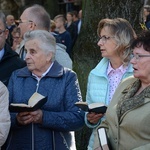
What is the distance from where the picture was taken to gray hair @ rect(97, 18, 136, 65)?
5504 mm

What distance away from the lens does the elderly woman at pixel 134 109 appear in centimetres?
429

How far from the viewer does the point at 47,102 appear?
207 inches

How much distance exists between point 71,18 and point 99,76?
14.1m

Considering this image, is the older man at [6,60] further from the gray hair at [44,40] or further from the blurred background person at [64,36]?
the blurred background person at [64,36]

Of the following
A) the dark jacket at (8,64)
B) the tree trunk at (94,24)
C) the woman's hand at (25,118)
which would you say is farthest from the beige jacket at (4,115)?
the tree trunk at (94,24)

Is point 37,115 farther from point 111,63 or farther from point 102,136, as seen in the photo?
point 111,63

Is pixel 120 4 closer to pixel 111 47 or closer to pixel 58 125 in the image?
pixel 111 47

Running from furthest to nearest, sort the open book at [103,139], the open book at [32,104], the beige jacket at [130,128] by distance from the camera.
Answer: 1. the open book at [32,104]
2. the open book at [103,139]
3. the beige jacket at [130,128]

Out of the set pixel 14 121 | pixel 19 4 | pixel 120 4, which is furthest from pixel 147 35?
pixel 19 4

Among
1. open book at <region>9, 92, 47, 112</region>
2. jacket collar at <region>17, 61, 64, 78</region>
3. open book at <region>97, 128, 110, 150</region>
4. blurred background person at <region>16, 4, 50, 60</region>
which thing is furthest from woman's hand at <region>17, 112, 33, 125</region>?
blurred background person at <region>16, 4, 50, 60</region>

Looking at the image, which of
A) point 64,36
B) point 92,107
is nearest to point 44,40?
point 92,107

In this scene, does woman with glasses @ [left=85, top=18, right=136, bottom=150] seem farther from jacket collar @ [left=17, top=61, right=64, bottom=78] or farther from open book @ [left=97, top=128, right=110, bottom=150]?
open book @ [left=97, top=128, right=110, bottom=150]

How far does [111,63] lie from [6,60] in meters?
1.14

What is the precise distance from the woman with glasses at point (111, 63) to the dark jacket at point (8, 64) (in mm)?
850
